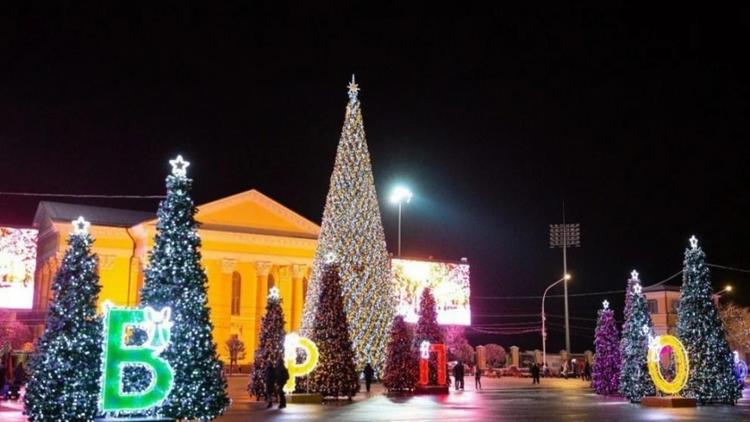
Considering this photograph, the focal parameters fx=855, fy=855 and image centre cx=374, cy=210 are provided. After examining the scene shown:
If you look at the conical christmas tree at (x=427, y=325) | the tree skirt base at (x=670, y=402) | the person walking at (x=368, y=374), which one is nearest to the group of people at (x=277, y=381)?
the person walking at (x=368, y=374)

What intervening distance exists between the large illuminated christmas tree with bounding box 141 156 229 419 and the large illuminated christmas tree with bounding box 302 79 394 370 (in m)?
17.4

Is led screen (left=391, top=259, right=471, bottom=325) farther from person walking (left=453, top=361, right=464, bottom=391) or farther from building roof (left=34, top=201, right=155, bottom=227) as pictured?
building roof (left=34, top=201, right=155, bottom=227)

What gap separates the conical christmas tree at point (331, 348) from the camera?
29.3 m

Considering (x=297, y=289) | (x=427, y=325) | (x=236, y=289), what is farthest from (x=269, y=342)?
(x=236, y=289)

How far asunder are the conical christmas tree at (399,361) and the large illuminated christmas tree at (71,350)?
16622 millimetres

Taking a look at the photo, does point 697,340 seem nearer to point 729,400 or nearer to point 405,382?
point 729,400

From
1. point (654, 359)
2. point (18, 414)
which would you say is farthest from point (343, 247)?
point (18, 414)

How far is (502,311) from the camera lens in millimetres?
88750

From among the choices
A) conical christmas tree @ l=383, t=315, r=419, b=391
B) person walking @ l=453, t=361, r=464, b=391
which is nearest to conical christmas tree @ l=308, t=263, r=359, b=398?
conical christmas tree @ l=383, t=315, r=419, b=391

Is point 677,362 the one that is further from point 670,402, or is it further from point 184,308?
point 184,308

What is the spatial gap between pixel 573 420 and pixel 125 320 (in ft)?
36.0

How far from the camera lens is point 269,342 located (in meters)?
29.0

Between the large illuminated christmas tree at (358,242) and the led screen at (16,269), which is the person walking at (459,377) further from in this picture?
the led screen at (16,269)

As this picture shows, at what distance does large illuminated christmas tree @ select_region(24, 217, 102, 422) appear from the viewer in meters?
18.2
